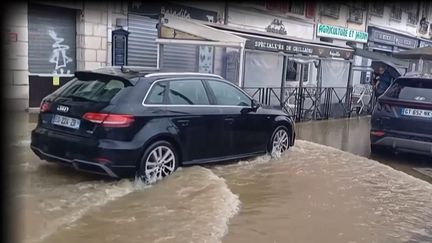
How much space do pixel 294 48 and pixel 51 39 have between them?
5.79 metres

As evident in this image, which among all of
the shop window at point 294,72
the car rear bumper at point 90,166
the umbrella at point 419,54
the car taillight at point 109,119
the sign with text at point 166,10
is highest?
the sign with text at point 166,10

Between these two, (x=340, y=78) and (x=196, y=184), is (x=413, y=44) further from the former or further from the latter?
(x=196, y=184)

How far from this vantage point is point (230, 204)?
5188 mm

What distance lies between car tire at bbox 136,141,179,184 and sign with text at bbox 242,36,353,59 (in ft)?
17.1

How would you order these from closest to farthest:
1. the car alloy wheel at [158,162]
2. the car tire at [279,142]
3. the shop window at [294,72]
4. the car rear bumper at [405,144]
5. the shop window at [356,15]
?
the car alloy wheel at [158,162]
the car tire at [279,142]
the car rear bumper at [405,144]
the shop window at [294,72]
the shop window at [356,15]

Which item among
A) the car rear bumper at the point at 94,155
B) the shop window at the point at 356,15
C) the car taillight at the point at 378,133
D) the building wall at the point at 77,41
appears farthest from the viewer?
the shop window at the point at 356,15

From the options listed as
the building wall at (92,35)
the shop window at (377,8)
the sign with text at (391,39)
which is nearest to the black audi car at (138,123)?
the building wall at (92,35)

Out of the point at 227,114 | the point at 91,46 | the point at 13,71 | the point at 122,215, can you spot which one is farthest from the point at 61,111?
the point at 91,46

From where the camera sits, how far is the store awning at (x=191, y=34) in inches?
406

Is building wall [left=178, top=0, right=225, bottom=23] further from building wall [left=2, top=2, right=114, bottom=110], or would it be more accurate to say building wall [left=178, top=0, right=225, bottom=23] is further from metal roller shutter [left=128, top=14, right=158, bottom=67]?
building wall [left=2, top=2, right=114, bottom=110]

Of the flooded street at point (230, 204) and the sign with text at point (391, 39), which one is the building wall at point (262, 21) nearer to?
the sign with text at point (391, 39)

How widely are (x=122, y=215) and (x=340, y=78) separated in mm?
11143

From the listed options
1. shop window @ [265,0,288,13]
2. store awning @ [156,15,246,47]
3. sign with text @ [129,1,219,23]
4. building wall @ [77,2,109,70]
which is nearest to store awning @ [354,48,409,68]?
shop window @ [265,0,288,13]

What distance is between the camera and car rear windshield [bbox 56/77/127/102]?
5.56 meters
